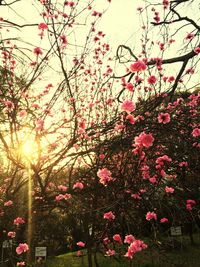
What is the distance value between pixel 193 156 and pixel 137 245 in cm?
132

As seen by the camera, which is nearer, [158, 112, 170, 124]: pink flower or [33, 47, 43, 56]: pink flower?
[158, 112, 170, 124]: pink flower

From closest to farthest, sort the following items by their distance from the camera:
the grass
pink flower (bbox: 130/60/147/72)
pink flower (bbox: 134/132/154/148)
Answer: pink flower (bbox: 134/132/154/148)
pink flower (bbox: 130/60/147/72)
the grass

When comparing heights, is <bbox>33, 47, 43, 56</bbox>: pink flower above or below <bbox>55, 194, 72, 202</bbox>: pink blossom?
above

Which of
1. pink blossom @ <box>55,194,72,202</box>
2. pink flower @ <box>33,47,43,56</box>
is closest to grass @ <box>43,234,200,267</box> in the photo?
pink blossom @ <box>55,194,72,202</box>

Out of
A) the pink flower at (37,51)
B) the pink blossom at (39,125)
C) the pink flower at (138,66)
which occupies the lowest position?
the pink flower at (138,66)

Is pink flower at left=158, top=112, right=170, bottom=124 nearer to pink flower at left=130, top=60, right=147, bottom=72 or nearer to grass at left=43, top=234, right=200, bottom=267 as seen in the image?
pink flower at left=130, top=60, right=147, bottom=72

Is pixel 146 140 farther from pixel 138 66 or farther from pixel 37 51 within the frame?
pixel 37 51

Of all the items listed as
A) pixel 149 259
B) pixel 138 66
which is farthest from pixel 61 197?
pixel 149 259

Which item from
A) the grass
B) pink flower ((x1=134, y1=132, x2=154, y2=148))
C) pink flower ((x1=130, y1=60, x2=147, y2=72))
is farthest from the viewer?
the grass

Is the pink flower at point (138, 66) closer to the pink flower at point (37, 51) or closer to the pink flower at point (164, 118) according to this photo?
the pink flower at point (164, 118)

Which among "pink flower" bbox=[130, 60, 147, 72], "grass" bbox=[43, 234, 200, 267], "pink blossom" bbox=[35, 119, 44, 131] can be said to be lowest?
"grass" bbox=[43, 234, 200, 267]

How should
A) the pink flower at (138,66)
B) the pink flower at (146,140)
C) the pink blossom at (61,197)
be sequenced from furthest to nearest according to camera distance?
the pink blossom at (61,197)
the pink flower at (138,66)
the pink flower at (146,140)

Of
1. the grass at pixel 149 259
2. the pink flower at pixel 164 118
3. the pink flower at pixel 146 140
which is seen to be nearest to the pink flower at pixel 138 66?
the pink flower at pixel 164 118

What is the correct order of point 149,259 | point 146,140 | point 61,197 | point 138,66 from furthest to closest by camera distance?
point 149,259 < point 61,197 < point 138,66 < point 146,140
